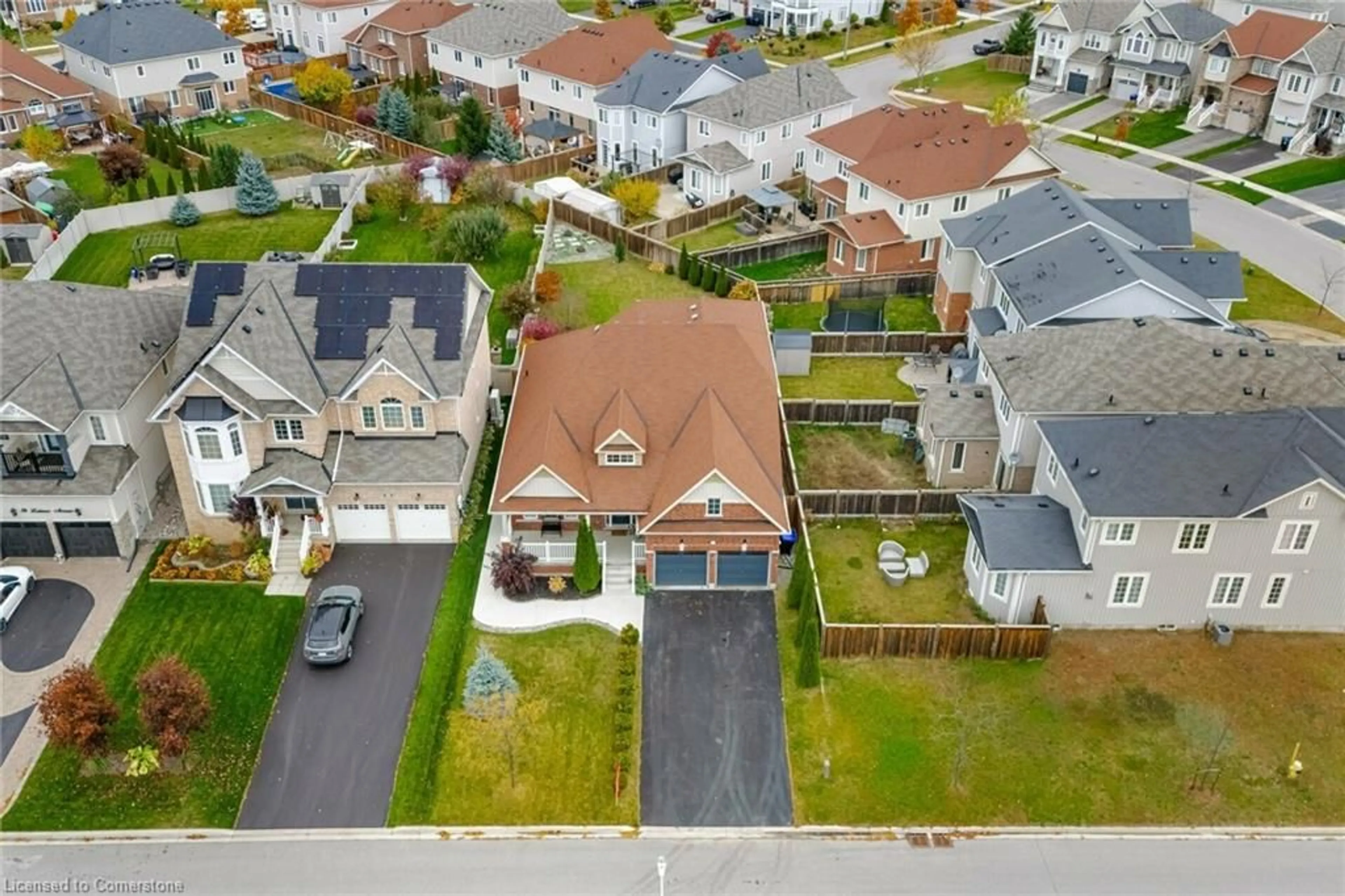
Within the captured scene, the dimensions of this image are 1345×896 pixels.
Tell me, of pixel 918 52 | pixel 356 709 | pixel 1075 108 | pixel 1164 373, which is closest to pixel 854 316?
pixel 1164 373

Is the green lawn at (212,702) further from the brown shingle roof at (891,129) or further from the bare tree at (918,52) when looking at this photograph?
the bare tree at (918,52)

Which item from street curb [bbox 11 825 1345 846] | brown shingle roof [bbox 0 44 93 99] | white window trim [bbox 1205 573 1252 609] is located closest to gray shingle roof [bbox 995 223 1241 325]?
white window trim [bbox 1205 573 1252 609]

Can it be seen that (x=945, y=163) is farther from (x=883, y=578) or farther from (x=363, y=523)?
(x=363, y=523)

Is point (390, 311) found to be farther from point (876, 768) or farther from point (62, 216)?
point (62, 216)

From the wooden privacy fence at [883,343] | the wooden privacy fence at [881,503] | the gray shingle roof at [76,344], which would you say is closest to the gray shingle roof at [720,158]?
the wooden privacy fence at [883,343]

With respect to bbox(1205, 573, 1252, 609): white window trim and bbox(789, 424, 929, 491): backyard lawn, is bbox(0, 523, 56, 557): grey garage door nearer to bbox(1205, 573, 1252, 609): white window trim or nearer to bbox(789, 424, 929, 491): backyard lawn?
bbox(789, 424, 929, 491): backyard lawn
